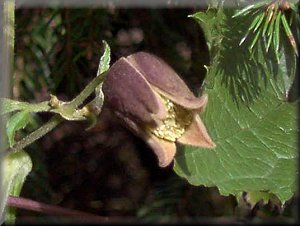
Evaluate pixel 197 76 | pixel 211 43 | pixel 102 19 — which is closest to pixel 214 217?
pixel 197 76

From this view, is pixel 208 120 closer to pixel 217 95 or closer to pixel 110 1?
pixel 217 95


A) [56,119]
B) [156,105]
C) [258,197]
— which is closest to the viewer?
[156,105]

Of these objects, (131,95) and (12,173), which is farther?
(12,173)

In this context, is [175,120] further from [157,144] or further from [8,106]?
[8,106]

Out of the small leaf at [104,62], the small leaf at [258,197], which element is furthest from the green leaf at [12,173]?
the small leaf at [258,197]

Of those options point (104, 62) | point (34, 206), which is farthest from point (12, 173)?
point (104, 62)

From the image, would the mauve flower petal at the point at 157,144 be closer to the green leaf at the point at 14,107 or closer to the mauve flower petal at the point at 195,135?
the mauve flower petal at the point at 195,135
